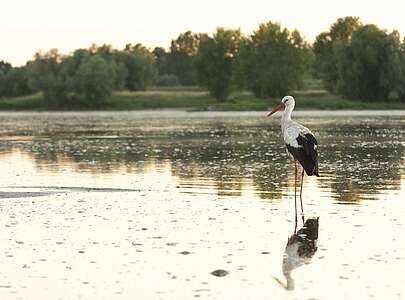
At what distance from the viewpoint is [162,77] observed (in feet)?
637

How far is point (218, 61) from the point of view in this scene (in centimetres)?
14088

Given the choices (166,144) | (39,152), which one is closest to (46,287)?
(39,152)

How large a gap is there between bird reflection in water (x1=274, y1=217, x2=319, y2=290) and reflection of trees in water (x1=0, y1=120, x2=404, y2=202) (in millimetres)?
3992

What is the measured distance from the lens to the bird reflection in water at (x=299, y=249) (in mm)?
11188

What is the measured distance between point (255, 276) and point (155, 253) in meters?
1.96

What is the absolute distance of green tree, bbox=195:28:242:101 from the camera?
138 meters

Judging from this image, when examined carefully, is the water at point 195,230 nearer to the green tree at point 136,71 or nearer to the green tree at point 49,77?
the green tree at point 49,77

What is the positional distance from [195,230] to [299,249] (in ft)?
7.29

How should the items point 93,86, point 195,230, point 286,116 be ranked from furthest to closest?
point 93,86, point 286,116, point 195,230

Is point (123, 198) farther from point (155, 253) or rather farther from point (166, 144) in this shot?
point (166, 144)

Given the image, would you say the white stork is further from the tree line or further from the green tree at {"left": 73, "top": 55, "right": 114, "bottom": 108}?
the green tree at {"left": 73, "top": 55, "right": 114, "bottom": 108}

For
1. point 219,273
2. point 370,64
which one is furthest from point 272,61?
point 219,273

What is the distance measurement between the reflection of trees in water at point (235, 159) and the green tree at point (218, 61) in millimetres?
90249

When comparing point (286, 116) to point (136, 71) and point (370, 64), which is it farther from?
point (136, 71)
